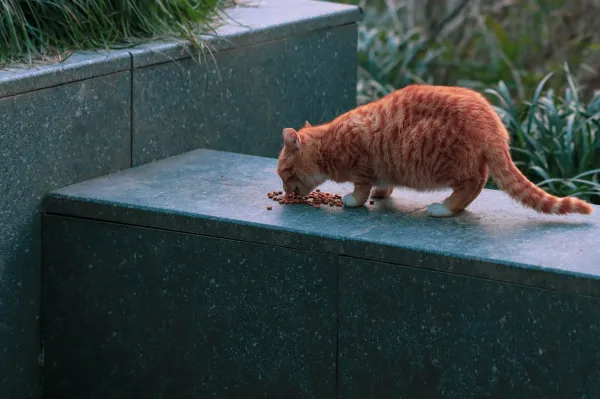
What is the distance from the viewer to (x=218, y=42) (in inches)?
166

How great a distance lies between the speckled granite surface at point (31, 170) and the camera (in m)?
3.37

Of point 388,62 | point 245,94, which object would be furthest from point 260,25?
point 388,62

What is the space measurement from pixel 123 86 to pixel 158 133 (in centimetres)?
28

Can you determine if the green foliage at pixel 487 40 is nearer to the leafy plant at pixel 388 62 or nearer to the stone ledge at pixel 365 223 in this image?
the leafy plant at pixel 388 62

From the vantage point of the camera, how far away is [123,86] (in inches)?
149

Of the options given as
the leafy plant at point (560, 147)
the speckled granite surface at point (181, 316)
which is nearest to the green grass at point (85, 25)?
the speckled granite surface at point (181, 316)

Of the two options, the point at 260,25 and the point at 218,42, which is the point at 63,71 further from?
the point at 260,25

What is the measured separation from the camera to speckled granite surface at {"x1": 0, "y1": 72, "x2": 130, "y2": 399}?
3369 millimetres

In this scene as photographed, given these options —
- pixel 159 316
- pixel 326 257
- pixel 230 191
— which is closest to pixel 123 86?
A: pixel 230 191

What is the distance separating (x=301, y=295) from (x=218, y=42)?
1453 mm

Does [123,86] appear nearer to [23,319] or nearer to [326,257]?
[23,319]

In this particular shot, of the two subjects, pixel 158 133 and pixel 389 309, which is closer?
pixel 389 309

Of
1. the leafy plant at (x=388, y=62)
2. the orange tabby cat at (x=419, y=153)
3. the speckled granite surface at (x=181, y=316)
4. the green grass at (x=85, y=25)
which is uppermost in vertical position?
the green grass at (x=85, y=25)

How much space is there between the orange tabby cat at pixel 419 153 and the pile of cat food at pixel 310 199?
0.03m
